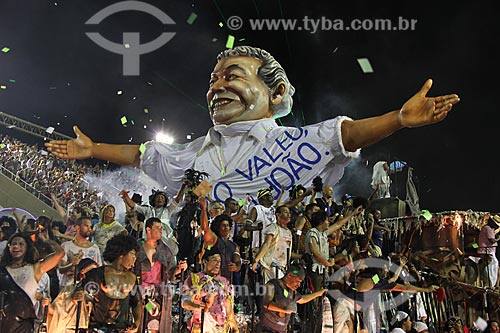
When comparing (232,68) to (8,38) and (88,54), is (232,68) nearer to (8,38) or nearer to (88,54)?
(88,54)

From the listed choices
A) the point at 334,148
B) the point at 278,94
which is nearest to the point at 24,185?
the point at 278,94

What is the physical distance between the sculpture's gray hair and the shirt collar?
0.67 ft

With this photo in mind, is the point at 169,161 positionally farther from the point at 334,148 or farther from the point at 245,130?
the point at 334,148

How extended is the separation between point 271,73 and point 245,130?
2.30ft

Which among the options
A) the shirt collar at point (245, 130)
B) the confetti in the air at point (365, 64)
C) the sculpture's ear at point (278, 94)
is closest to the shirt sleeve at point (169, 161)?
the shirt collar at point (245, 130)

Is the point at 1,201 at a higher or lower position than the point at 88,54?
lower

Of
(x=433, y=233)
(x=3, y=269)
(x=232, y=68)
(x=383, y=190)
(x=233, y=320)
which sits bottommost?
(x=233, y=320)

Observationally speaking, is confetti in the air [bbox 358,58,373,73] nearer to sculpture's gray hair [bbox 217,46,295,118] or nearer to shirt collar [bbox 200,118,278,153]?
sculpture's gray hair [bbox 217,46,295,118]

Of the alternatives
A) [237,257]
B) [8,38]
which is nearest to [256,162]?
[237,257]

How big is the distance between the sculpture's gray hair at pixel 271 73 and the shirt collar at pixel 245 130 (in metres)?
0.20

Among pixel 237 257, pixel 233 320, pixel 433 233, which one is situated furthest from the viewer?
pixel 433 233

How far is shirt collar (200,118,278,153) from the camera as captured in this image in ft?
21.1

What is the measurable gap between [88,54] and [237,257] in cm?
464

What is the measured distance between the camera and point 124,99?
857 cm
